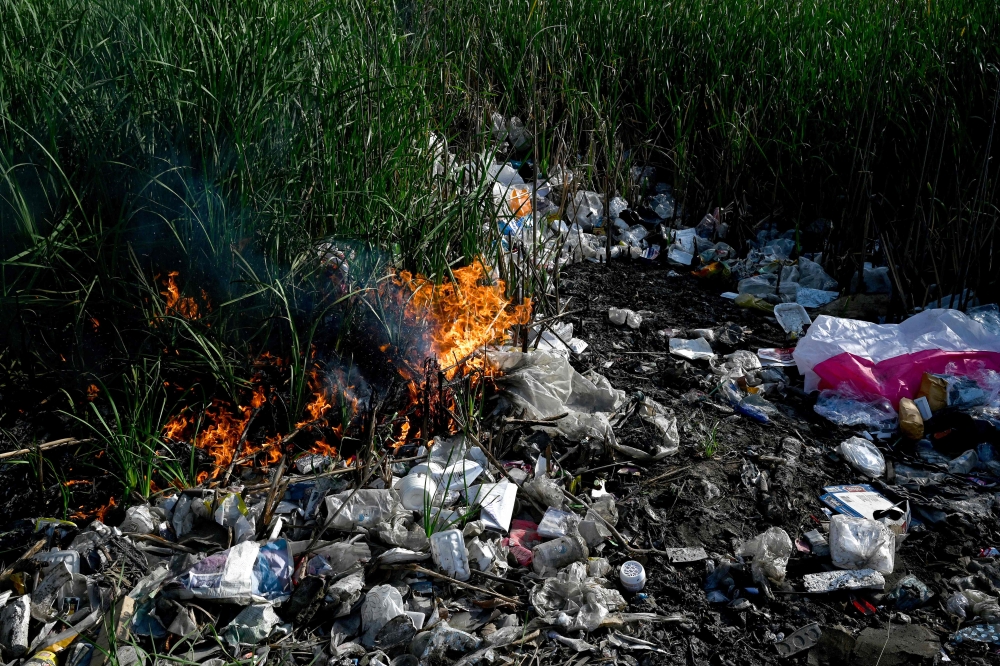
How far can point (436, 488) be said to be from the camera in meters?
2.54

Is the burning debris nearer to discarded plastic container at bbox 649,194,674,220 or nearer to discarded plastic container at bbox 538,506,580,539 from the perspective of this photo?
discarded plastic container at bbox 538,506,580,539

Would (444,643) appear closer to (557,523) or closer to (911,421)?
(557,523)

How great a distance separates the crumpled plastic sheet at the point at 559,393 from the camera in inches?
114

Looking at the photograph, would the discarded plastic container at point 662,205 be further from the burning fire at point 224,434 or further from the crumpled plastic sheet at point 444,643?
the crumpled plastic sheet at point 444,643

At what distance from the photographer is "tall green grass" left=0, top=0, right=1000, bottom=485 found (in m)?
2.67

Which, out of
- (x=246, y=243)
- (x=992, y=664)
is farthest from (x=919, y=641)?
(x=246, y=243)

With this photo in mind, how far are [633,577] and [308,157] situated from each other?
1.75 meters

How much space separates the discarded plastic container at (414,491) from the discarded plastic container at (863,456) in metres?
1.47

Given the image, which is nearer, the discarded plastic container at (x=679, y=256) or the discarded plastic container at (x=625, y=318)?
the discarded plastic container at (x=625, y=318)

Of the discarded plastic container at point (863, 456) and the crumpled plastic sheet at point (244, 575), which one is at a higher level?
the crumpled plastic sheet at point (244, 575)

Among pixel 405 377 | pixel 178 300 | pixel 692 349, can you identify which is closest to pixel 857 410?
pixel 692 349

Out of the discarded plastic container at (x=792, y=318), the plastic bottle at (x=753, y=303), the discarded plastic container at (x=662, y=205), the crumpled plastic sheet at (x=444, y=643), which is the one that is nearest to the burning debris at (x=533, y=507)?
the crumpled plastic sheet at (x=444, y=643)

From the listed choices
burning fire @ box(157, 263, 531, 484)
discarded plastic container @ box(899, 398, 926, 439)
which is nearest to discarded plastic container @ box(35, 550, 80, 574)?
burning fire @ box(157, 263, 531, 484)

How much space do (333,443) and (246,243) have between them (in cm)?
70
